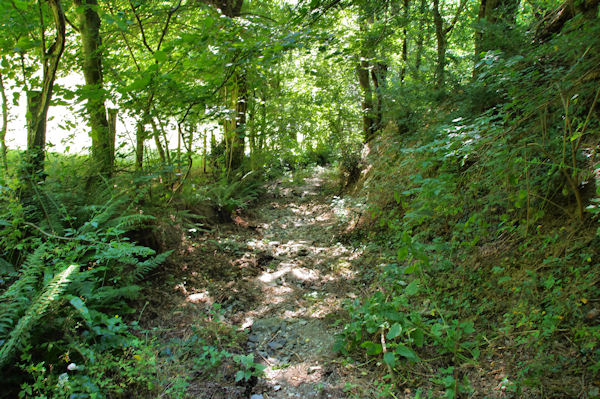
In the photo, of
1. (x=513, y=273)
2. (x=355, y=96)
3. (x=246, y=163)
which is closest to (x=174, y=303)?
(x=513, y=273)

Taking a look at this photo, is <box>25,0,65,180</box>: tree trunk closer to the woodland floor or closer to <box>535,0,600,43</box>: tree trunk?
the woodland floor

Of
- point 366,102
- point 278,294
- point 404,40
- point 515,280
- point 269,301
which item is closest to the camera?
point 515,280

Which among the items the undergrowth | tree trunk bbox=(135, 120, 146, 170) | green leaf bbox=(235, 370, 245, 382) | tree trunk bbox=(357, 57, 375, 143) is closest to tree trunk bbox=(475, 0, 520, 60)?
the undergrowth

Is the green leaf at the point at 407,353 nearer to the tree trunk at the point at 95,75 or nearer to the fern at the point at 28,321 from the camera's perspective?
the fern at the point at 28,321

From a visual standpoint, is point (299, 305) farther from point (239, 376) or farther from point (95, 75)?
point (95, 75)

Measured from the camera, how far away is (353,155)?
9078 mm

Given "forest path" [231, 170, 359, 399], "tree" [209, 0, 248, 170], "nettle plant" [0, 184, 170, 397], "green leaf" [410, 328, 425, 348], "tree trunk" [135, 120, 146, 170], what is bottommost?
"forest path" [231, 170, 359, 399]

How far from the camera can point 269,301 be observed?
159 inches

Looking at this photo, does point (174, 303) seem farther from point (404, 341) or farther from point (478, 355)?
point (478, 355)

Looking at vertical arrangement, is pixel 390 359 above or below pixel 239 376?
above

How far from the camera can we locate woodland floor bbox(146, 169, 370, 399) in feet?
8.61

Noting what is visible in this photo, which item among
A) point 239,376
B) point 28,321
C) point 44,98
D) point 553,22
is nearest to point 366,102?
point 553,22

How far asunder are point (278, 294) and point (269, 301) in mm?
202

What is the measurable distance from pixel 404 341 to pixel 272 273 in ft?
8.06
